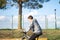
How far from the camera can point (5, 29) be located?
22812 millimetres

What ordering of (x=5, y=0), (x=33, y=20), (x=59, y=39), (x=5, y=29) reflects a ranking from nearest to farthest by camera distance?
(x=33, y=20), (x=59, y=39), (x=5, y=29), (x=5, y=0)

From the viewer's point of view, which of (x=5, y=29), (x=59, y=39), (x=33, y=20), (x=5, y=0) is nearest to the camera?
(x=33, y=20)

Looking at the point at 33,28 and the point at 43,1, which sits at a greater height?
the point at 43,1

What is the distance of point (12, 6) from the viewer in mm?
24781

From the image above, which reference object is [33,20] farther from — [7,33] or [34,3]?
[34,3]

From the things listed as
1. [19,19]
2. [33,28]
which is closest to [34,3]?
[19,19]

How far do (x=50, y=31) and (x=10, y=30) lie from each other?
13.4ft

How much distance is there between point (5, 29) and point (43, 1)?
5.16 metres

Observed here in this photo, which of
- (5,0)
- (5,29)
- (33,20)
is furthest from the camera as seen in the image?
(5,0)

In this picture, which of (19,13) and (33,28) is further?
(19,13)

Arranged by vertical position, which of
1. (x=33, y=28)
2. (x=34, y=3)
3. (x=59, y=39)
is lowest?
(x=59, y=39)

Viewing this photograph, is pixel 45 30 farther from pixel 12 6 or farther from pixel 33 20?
pixel 33 20

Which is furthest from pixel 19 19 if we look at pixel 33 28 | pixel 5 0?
pixel 33 28

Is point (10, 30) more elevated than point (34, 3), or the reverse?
point (34, 3)
